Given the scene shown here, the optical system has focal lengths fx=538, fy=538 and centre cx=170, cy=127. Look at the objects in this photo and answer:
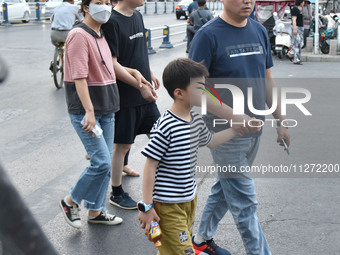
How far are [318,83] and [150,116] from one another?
6815 millimetres

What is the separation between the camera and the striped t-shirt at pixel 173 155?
281cm

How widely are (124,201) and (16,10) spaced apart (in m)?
25.4

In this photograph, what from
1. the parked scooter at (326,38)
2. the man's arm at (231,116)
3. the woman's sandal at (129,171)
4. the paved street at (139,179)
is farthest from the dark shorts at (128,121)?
the parked scooter at (326,38)

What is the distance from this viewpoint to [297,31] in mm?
14578

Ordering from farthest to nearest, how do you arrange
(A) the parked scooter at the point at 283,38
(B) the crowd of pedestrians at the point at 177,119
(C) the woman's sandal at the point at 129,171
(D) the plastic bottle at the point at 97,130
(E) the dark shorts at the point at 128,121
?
(A) the parked scooter at the point at 283,38
(C) the woman's sandal at the point at 129,171
(E) the dark shorts at the point at 128,121
(D) the plastic bottle at the point at 97,130
(B) the crowd of pedestrians at the point at 177,119

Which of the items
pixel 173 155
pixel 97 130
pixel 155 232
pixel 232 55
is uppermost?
pixel 232 55

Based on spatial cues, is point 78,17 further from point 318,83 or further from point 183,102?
point 183,102

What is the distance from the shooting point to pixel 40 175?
562 cm

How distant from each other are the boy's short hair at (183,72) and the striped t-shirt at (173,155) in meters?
0.17

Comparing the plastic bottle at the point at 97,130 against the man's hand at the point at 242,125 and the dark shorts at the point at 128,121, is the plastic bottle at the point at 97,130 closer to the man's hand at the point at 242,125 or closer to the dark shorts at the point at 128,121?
the dark shorts at the point at 128,121

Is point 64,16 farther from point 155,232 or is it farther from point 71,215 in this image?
point 155,232

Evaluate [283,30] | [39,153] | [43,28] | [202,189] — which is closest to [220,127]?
[202,189]

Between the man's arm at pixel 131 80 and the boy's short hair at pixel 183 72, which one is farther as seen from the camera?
the man's arm at pixel 131 80

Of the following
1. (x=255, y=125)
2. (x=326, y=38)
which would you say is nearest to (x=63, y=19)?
(x=255, y=125)
